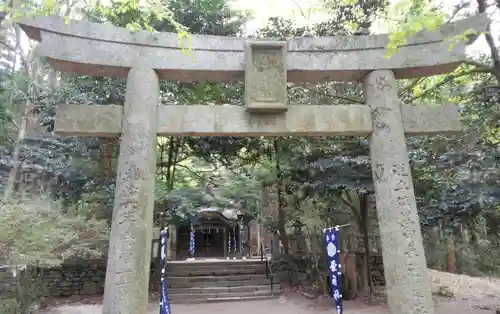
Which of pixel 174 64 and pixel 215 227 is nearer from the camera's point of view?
pixel 174 64

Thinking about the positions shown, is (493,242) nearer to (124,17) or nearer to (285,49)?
(285,49)

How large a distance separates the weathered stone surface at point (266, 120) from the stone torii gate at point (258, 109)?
1 centimetres

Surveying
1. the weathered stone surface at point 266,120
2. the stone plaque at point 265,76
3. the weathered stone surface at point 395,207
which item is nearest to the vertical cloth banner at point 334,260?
the weathered stone surface at point 395,207

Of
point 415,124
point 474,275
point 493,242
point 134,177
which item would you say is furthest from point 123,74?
point 474,275

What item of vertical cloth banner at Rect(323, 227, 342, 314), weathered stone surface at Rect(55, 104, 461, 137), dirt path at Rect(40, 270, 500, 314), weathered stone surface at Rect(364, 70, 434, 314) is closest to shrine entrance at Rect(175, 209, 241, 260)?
dirt path at Rect(40, 270, 500, 314)

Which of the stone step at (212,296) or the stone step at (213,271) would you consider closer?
the stone step at (212,296)

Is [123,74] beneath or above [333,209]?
above

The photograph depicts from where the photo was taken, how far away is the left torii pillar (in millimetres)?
4418

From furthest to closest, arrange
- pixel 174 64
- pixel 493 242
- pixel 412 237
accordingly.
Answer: pixel 493 242 → pixel 174 64 → pixel 412 237

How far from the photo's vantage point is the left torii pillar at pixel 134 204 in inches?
174

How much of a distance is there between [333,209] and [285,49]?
7575mm

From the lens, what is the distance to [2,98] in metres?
11.3

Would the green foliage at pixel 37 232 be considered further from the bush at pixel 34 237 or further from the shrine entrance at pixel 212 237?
the shrine entrance at pixel 212 237

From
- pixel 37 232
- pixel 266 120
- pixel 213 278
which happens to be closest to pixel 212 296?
pixel 213 278
